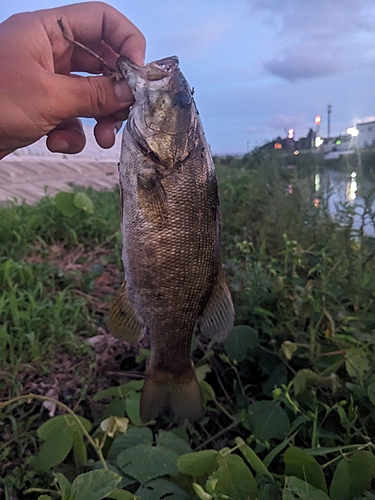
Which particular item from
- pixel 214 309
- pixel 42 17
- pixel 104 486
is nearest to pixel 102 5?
pixel 42 17

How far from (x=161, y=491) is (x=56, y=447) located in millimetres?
442

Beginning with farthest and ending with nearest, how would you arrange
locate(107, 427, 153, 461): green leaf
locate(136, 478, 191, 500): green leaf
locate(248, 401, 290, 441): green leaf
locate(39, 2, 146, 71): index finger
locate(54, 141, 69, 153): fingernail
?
locate(54, 141, 69, 153): fingernail < locate(39, 2, 146, 71): index finger < locate(248, 401, 290, 441): green leaf < locate(107, 427, 153, 461): green leaf < locate(136, 478, 191, 500): green leaf

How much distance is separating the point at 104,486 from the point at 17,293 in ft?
7.00

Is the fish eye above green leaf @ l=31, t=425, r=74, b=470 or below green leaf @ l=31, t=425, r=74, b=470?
above

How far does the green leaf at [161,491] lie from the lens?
1451 millimetres

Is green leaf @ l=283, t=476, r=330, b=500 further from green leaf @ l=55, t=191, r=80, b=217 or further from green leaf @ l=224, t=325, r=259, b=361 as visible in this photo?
green leaf @ l=55, t=191, r=80, b=217

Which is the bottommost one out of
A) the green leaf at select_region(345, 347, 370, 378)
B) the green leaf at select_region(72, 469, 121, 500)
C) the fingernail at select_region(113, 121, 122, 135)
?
the green leaf at select_region(345, 347, 370, 378)

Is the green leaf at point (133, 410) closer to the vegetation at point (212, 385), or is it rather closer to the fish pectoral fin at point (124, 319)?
the vegetation at point (212, 385)

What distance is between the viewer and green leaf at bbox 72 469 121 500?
0.94 metres

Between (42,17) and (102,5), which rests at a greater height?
(102,5)

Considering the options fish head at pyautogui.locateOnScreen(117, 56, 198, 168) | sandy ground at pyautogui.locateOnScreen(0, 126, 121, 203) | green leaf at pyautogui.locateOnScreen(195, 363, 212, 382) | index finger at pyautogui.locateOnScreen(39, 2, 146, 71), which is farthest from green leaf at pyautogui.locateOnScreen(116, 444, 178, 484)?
sandy ground at pyautogui.locateOnScreen(0, 126, 121, 203)

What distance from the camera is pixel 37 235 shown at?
3.68 metres

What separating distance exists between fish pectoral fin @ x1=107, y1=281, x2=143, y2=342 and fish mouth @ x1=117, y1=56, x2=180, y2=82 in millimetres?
812

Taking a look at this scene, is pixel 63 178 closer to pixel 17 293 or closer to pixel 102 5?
pixel 17 293
